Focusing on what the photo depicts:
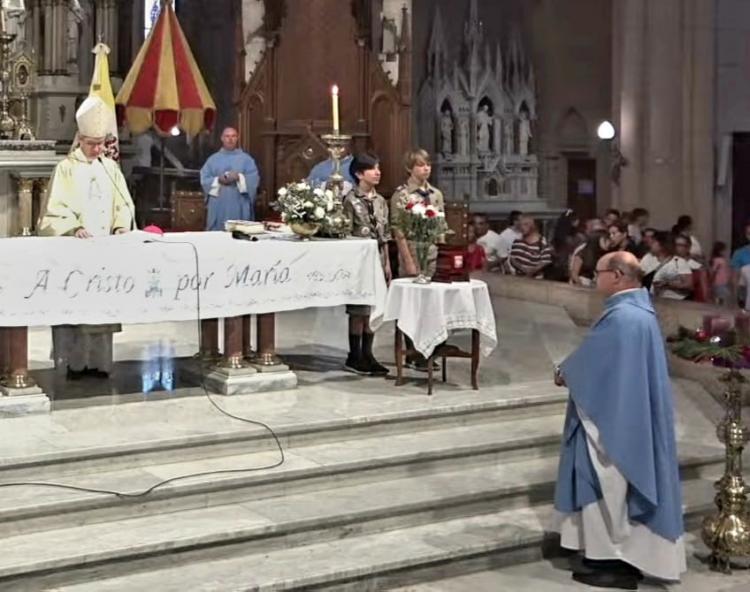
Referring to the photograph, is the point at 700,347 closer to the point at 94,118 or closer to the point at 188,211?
the point at 94,118

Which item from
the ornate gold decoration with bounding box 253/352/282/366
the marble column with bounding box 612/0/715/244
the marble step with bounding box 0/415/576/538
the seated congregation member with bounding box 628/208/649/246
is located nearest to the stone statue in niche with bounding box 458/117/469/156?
the marble column with bounding box 612/0/715/244

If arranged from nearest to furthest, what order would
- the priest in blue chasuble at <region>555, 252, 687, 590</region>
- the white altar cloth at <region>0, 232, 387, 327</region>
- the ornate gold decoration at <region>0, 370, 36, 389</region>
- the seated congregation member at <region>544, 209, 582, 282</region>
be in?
Answer: the priest in blue chasuble at <region>555, 252, 687, 590</region> → the white altar cloth at <region>0, 232, 387, 327</region> → the ornate gold decoration at <region>0, 370, 36, 389</region> → the seated congregation member at <region>544, 209, 582, 282</region>

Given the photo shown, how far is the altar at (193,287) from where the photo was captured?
8180 millimetres

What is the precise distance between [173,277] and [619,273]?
9.93 ft

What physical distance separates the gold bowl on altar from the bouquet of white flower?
1 centimetres

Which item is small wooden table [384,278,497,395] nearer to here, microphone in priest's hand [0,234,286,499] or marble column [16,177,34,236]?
microphone in priest's hand [0,234,286,499]

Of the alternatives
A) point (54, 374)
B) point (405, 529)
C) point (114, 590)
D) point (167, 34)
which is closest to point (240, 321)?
point (54, 374)

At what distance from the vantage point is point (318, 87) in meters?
14.5

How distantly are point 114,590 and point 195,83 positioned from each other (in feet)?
28.9

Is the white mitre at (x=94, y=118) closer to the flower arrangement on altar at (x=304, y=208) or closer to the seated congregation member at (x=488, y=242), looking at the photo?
the flower arrangement on altar at (x=304, y=208)

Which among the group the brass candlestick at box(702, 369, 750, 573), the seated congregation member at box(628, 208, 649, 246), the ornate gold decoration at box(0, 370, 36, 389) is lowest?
the brass candlestick at box(702, 369, 750, 573)

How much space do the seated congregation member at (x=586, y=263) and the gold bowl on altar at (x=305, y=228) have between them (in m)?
5.22

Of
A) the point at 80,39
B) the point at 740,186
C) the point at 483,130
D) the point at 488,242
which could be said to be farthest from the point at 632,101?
the point at 80,39

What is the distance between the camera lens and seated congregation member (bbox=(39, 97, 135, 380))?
8.68m
